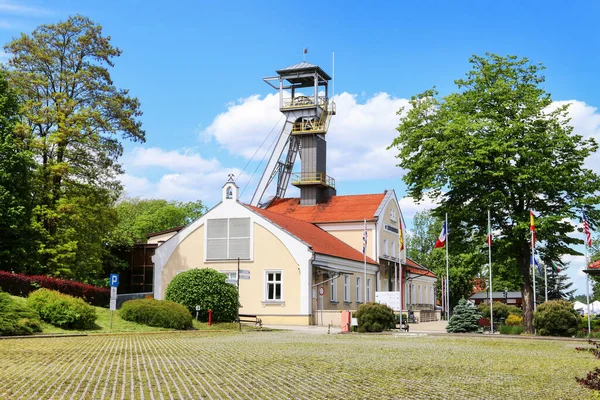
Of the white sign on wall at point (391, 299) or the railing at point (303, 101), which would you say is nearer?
the white sign on wall at point (391, 299)

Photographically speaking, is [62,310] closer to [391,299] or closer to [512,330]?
[391,299]

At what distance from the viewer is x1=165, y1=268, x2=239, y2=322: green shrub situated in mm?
32375

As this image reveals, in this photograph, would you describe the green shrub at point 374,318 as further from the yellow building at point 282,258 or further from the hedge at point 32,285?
the hedge at point 32,285

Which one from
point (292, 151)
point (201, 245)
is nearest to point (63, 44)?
point (201, 245)

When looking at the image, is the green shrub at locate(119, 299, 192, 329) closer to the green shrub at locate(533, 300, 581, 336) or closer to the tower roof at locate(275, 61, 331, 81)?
the green shrub at locate(533, 300, 581, 336)

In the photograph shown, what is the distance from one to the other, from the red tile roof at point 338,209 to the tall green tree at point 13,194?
20962 mm

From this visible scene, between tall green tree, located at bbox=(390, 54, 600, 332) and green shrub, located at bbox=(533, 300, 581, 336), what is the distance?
6.07 feet

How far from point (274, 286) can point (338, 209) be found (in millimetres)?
13407

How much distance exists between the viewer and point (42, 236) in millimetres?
38531

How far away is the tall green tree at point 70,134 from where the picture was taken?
38.6 meters

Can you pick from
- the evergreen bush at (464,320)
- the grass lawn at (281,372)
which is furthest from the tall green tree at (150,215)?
the grass lawn at (281,372)

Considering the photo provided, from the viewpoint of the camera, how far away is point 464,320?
31.5 metres

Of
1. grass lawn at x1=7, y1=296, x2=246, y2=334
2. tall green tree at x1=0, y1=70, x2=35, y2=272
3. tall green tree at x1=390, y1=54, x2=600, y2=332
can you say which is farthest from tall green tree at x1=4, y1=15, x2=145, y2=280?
tall green tree at x1=390, y1=54, x2=600, y2=332

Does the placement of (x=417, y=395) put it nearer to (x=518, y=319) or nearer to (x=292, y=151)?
(x=518, y=319)
